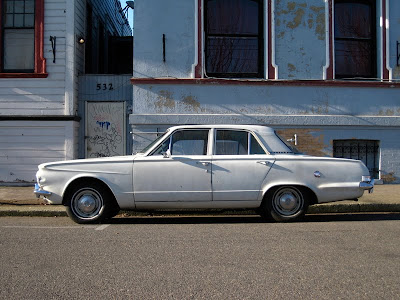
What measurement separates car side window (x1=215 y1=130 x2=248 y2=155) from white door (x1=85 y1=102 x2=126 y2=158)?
5.60 metres

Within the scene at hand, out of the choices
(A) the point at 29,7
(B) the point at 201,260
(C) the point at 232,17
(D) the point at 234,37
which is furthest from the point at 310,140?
(A) the point at 29,7

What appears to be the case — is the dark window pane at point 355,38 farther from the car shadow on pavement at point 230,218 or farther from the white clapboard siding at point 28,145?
the white clapboard siding at point 28,145

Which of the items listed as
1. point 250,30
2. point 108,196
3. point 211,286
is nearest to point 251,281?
point 211,286

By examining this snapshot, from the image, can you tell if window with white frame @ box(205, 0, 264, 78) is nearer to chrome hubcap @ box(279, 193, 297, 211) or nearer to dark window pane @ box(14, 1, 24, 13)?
dark window pane @ box(14, 1, 24, 13)

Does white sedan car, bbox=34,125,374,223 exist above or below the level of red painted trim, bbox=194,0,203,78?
below

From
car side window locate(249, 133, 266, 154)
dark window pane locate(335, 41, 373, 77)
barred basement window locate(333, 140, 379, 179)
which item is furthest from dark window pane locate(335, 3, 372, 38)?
car side window locate(249, 133, 266, 154)

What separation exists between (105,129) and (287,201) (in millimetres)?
6761

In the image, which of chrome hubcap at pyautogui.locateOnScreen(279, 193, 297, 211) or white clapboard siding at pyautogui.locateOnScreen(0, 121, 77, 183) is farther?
white clapboard siding at pyautogui.locateOnScreen(0, 121, 77, 183)

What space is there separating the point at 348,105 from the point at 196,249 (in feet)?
26.7

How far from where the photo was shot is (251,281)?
172 inches

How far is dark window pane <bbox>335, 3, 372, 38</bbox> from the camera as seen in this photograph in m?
12.8

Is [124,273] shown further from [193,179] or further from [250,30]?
[250,30]

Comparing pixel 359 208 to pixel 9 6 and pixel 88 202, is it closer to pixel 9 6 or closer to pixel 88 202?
pixel 88 202

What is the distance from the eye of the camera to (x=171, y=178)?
741 centimetres
